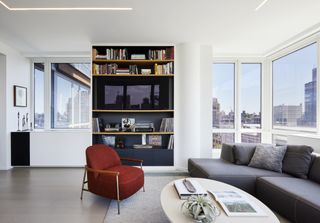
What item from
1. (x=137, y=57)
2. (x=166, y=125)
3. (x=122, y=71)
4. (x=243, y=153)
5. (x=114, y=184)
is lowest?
(x=114, y=184)

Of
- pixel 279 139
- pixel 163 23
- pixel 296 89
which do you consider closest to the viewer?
pixel 163 23

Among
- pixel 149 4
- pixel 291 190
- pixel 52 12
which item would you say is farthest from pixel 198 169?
pixel 52 12

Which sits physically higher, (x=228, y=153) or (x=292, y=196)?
(x=228, y=153)

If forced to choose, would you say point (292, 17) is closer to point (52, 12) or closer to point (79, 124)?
point (52, 12)

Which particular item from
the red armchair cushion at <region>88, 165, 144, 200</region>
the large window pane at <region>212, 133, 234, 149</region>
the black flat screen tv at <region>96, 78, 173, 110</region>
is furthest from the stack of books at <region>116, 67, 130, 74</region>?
the large window pane at <region>212, 133, 234, 149</region>

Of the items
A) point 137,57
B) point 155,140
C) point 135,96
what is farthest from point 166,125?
point 137,57

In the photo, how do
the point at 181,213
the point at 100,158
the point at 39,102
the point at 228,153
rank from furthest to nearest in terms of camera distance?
the point at 39,102, the point at 228,153, the point at 100,158, the point at 181,213

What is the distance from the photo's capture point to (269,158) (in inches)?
121

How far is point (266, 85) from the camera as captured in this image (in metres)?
4.77

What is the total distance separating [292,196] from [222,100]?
297 centimetres

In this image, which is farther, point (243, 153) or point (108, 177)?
point (243, 153)

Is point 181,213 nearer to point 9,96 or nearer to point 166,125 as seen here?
point 166,125

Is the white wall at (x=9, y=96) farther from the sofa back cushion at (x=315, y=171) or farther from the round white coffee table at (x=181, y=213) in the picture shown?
the sofa back cushion at (x=315, y=171)

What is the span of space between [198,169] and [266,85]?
295 centimetres
